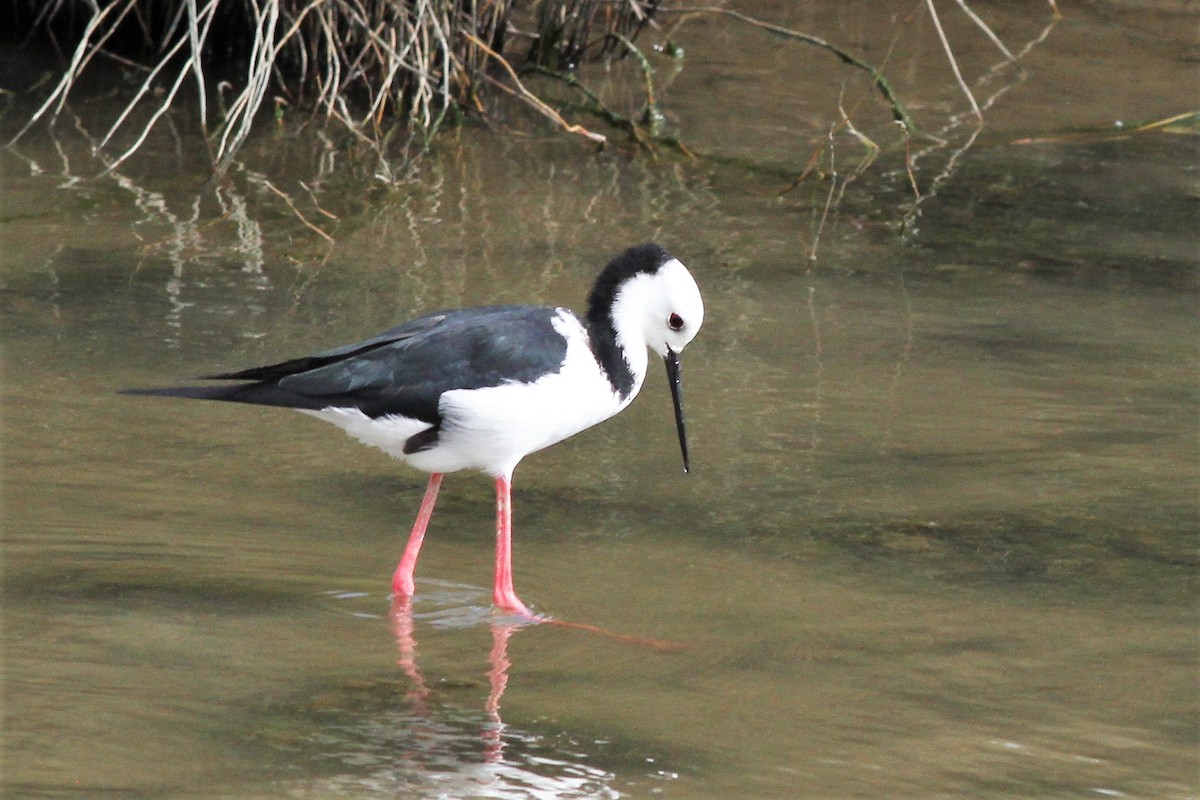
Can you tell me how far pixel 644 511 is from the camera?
18.4 ft

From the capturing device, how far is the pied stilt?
16.5ft

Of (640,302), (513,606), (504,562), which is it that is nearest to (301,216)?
(640,302)

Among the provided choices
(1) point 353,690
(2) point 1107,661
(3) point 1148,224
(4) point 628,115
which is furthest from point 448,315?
(4) point 628,115

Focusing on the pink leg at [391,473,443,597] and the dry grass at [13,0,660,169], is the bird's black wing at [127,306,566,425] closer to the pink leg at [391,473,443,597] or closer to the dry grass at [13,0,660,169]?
the pink leg at [391,473,443,597]

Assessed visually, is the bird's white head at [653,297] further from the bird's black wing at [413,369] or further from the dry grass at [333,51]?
the dry grass at [333,51]

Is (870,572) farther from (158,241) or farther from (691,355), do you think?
(158,241)

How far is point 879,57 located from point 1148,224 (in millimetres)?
3687

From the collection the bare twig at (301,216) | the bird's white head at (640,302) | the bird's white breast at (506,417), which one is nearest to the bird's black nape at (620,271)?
the bird's white head at (640,302)

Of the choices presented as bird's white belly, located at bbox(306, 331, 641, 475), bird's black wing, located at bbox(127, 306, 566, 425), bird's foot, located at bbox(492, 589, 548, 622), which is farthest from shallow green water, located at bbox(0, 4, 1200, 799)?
bird's black wing, located at bbox(127, 306, 566, 425)

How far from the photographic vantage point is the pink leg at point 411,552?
16.4ft

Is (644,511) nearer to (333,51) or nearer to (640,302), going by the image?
(640,302)

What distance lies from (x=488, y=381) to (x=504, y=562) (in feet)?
1.73

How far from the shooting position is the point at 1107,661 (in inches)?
181

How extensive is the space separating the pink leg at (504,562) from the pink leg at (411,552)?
229 millimetres
